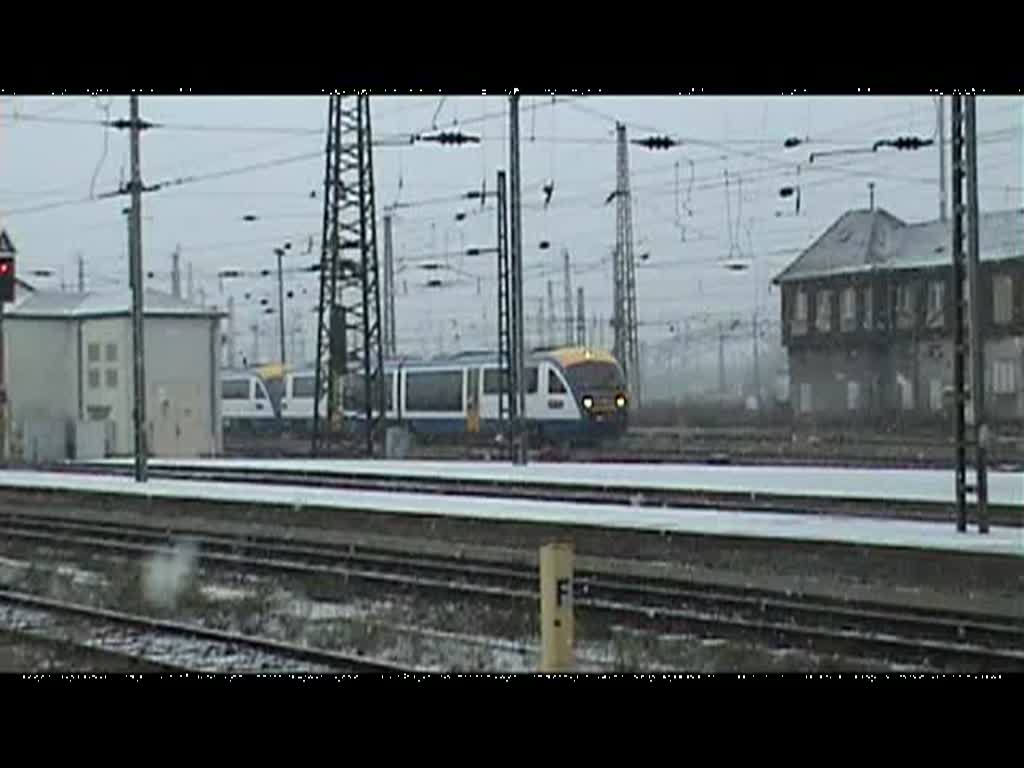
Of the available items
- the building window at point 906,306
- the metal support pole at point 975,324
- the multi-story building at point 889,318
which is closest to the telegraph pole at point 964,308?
the metal support pole at point 975,324

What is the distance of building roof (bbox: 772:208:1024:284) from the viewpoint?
1732 inches

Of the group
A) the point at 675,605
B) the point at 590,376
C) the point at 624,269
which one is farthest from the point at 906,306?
the point at 675,605

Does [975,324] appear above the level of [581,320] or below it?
below

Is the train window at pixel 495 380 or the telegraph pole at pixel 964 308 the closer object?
the telegraph pole at pixel 964 308

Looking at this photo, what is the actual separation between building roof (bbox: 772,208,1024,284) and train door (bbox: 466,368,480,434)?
510 inches

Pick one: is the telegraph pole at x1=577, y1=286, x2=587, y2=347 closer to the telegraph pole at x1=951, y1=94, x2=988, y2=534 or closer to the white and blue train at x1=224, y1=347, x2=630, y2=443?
the white and blue train at x1=224, y1=347, x2=630, y2=443

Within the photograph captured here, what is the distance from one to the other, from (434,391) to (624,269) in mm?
11896

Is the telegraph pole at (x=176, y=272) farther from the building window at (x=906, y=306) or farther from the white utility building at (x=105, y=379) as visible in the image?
the building window at (x=906, y=306)

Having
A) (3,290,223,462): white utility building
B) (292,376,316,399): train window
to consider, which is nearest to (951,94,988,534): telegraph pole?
(3,290,223,462): white utility building

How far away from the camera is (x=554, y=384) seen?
43.6 meters

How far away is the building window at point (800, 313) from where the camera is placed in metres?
56.0

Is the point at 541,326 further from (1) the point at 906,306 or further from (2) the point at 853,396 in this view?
(1) the point at 906,306

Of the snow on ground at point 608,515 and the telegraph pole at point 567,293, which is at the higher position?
the telegraph pole at point 567,293

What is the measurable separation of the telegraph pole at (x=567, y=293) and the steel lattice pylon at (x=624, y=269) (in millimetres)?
2547
